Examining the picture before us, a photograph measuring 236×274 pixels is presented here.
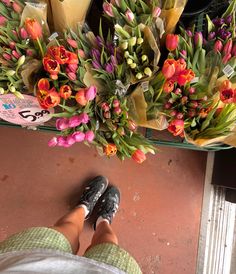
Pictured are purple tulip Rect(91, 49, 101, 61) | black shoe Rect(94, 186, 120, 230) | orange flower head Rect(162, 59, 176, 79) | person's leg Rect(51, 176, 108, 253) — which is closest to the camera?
orange flower head Rect(162, 59, 176, 79)

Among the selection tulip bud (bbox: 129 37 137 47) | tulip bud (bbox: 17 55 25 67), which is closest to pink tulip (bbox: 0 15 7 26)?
tulip bud (bbox: 17 55 25 67)

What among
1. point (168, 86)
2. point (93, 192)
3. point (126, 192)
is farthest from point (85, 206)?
point (168, 86)

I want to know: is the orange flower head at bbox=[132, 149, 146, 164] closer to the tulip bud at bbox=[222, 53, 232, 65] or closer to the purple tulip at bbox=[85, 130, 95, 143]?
the purple tulip at bbox=[85, 130, 95, 143]

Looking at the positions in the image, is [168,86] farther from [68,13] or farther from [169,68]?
[68,13]

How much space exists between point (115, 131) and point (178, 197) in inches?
32.6

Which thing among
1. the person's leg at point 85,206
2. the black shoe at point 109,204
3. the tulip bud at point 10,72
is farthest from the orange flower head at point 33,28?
the black shoe at point 109,204

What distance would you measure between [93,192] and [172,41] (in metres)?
0.89

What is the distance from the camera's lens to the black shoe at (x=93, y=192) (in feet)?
5.31

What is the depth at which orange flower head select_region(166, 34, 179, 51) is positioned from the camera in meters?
0.92

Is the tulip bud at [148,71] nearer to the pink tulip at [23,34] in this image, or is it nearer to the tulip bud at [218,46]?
the tulip bud at [218,46]

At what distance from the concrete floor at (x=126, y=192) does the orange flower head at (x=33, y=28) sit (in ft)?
2.51

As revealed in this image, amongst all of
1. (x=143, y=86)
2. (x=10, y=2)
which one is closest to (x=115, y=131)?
(x=143, y=86)

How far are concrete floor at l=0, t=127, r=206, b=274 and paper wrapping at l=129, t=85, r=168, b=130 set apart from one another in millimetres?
664

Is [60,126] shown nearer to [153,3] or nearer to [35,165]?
[153,3]
